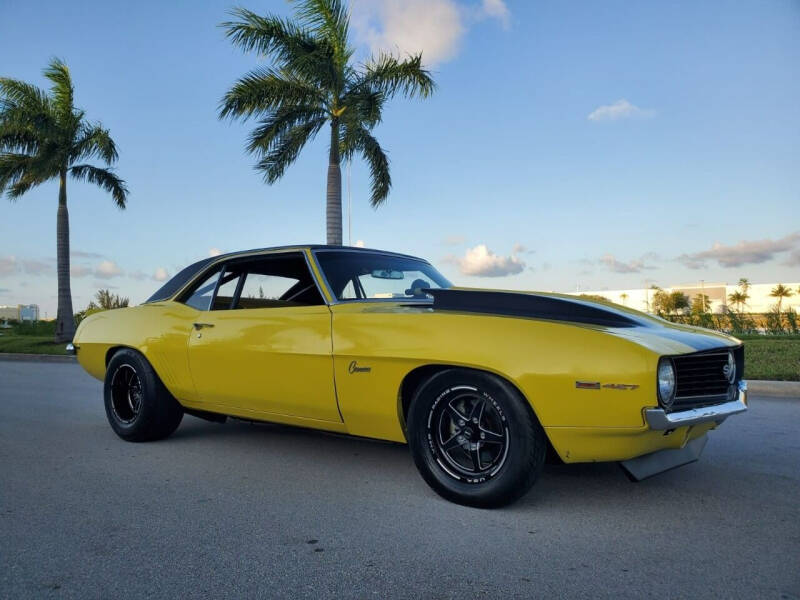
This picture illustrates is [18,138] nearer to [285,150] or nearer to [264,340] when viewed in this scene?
[285,150]

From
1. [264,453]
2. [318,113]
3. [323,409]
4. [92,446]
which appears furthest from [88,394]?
[318,113]

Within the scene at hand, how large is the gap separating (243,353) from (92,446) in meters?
1.77

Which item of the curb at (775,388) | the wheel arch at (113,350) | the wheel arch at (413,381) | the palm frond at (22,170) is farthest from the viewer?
the palm frond at (22,170)

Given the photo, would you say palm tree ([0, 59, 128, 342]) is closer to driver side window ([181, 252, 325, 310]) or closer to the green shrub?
the green shrub

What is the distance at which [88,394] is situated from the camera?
28.5 ft

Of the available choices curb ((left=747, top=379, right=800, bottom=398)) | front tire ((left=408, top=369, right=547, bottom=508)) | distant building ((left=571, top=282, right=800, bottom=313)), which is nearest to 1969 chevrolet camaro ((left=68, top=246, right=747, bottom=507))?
front tire ((left=408, top=369, right=547, bottom=508))

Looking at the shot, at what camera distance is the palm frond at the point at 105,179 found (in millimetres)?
22844

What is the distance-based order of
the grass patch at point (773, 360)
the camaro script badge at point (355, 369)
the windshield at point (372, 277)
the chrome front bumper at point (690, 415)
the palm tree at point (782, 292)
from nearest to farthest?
the chrome front bumper at point (690, 415) → the camaro script badge at point (355, 369) → the windshield at point (372, 277) → the grass patch at point (773, 360) → the palm tree at point (782, 292)

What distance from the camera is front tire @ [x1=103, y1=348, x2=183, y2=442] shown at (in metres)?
5.13

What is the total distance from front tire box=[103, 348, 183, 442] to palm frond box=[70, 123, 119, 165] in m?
19.0

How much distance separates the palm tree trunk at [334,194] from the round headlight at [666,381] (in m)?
14.5

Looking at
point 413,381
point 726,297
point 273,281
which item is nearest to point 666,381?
point 413,381

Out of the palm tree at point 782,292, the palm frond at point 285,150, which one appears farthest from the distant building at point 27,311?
the palm tree at point 782,292

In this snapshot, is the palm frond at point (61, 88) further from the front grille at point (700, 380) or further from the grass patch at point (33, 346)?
the front grille at point (700, 380)
